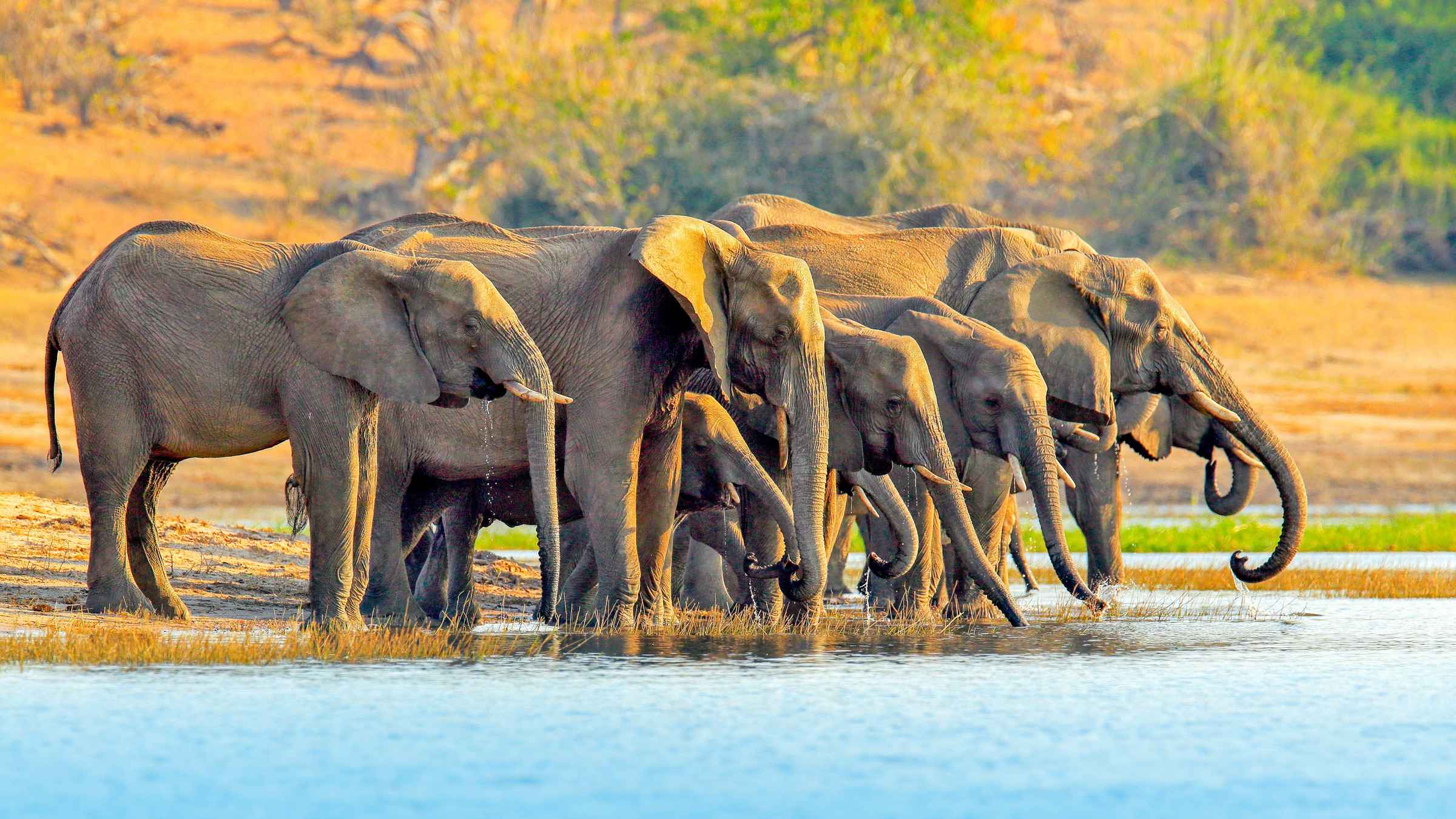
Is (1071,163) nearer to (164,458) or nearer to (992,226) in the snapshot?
(992,226)

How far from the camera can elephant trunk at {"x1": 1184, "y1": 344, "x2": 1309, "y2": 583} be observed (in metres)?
11.1

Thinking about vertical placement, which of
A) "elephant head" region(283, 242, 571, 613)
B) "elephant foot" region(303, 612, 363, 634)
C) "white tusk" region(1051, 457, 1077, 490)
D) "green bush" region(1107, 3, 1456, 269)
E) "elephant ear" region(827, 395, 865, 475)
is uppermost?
"green bush" region(1107, 3, 1456, 269)

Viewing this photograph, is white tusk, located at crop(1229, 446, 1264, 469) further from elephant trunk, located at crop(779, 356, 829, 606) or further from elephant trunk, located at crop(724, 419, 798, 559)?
elephant trunk, located at crop(779, 356, 829, 606)

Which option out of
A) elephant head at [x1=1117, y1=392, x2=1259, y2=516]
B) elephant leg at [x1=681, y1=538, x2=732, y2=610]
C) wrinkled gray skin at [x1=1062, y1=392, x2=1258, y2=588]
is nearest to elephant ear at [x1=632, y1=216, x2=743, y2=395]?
elephant leg at [x1=681, y1=538, x2=732, y2=610]

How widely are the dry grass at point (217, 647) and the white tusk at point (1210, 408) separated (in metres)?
3.75

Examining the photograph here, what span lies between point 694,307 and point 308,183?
64.1 feet

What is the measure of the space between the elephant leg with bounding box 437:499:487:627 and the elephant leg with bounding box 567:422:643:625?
101cm

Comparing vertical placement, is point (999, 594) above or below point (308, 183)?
below

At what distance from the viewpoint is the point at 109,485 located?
9.48m

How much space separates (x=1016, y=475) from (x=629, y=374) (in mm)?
1898

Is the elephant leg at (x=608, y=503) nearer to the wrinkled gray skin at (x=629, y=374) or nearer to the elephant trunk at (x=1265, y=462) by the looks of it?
the wrinkled gray skin at (x=629, y=374)

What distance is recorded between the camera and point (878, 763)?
7035 mm

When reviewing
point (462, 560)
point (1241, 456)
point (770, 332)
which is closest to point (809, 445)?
point (770, 332)

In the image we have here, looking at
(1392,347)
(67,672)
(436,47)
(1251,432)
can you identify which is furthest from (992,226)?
(436,47)
